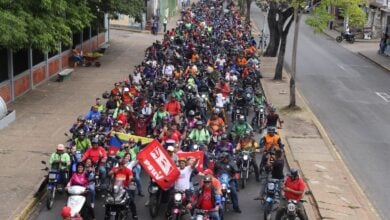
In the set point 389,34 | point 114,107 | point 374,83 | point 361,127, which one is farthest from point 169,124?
point 389,34

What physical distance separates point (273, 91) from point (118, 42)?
19186mm

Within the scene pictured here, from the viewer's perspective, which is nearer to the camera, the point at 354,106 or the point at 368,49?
the point at 354,106

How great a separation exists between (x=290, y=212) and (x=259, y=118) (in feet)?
30.0

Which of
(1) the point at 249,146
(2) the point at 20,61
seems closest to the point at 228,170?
(1) the point at 249,146

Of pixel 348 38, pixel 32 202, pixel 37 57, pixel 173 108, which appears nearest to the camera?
pixel 32 202

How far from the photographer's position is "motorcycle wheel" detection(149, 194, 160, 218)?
1320cm

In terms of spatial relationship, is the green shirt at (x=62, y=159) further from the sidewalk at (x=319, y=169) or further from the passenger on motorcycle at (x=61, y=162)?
the sidewalk at (x=319, y=169)

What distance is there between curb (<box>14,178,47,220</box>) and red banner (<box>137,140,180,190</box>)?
280cm

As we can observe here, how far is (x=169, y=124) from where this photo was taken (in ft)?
54.1

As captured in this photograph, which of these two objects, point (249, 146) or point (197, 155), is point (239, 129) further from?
point (197, 155)

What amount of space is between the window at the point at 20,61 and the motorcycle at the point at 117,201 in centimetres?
1344

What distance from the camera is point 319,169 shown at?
17281 millimetres

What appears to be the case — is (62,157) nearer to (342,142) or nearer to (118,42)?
(342,142)

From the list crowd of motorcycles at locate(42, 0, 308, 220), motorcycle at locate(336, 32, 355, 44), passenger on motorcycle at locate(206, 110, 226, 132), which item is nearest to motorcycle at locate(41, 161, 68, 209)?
crowd of motorcycles at locate(42, 0, 308, 220)
